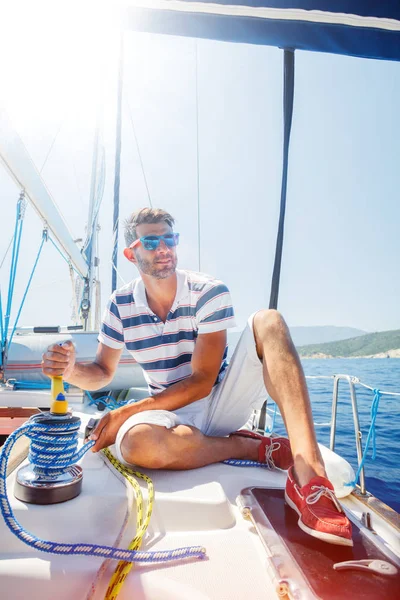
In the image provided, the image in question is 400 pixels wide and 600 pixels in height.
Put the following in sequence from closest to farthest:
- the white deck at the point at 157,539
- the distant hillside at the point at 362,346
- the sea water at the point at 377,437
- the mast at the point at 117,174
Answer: the white deck at the point at 157,539
the sea water at the point at 377,437
the mast at the point at 117,174
the distant hillside at the point at 362,346

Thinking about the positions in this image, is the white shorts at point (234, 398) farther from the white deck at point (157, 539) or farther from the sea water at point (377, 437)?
the sea water at point (377, 437)

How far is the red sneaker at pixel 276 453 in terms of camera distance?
1.63 meters

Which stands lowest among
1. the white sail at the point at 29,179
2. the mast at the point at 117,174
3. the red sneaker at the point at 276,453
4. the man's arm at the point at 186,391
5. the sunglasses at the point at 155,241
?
the red sneaker at the point at 276,453

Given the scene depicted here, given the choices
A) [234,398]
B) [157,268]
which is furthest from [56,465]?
[157,268]

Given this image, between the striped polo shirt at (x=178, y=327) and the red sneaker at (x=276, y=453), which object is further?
the striped polo shirt at (x=178, y=327)

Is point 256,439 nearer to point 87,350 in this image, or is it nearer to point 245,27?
point 245,27

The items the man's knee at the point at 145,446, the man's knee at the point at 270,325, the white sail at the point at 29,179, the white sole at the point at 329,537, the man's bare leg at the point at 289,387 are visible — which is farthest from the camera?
the white sail at the point at 29,179

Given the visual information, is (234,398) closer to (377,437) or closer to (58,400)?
(58,400)

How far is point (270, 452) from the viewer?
1.64m

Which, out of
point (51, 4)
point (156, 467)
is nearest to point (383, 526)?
Result: point (156, 467)

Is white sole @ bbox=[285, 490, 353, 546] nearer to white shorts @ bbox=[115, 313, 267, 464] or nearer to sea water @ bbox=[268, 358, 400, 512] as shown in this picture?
white shorts @ bbox=[115, 313, 267, 464]

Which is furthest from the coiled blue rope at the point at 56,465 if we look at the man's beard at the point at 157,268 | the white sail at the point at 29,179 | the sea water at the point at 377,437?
the white sail at the point at 29,179

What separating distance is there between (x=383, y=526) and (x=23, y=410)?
222 cm

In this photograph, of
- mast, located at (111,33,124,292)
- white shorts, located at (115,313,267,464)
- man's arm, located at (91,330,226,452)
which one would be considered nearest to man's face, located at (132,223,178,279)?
man's arm, located at (91,330,226,452)
